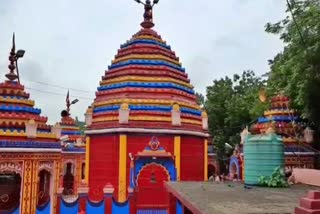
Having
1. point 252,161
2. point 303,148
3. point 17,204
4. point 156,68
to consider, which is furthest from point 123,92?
point 252,161

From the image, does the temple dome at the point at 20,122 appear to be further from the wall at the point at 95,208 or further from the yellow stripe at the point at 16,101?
the wall at the point at 95,208

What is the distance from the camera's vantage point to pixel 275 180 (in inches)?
304

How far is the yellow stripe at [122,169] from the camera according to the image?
16.0 metres

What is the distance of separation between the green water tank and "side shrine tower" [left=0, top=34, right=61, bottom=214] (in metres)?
8.86

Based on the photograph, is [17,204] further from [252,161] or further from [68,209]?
[252,161]

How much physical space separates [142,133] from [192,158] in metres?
2.91

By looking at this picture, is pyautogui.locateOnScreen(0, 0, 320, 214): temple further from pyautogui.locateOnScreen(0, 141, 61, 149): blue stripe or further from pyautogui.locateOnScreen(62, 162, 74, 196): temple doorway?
pyautogui.locateOnScreen(62, 162, 74, 196): temple doorway

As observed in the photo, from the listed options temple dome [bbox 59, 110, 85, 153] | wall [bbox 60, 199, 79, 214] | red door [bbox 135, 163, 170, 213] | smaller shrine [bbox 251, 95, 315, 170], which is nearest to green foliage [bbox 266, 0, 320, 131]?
smaller shrine [bbox 251, 95, 315, 170]

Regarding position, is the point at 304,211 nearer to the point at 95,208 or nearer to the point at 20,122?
the point at 95,208

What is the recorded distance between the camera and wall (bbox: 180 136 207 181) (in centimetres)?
1700

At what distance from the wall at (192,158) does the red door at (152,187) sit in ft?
3.64

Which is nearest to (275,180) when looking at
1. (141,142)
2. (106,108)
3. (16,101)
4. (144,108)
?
(141,142)

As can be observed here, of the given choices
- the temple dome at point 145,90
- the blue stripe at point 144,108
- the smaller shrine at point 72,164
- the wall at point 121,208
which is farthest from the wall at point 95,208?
the smaller shrine at point 72,164

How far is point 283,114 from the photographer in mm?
14445
